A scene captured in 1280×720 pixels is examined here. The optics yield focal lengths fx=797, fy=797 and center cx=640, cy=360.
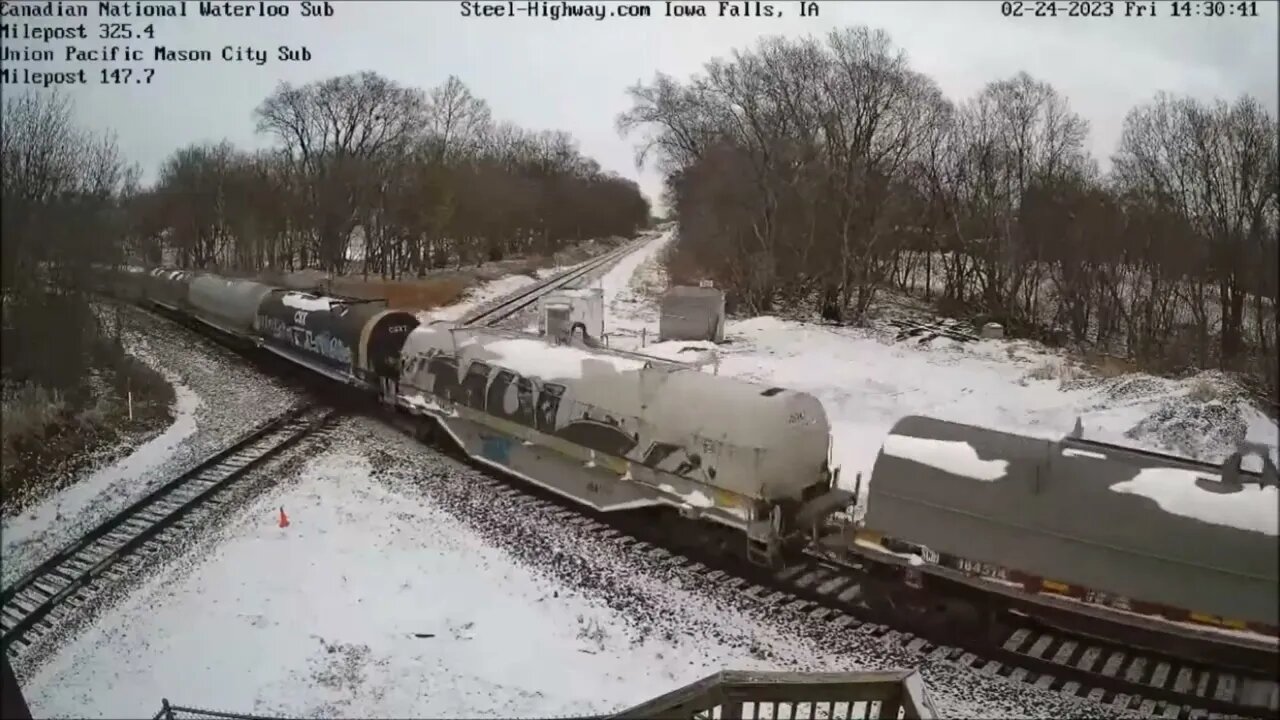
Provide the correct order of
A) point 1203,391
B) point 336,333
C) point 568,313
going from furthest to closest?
point 336,333 < point 568,313 < point 1203,391

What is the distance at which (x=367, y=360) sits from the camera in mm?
11055

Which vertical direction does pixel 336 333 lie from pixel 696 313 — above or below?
below

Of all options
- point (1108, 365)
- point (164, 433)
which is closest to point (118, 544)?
point (164, 433)

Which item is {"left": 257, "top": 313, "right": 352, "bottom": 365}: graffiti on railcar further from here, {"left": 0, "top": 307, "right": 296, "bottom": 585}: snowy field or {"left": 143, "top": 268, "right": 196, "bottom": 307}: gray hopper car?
{"left": 143, "top": 268, "right": 196, "bottom": 307}: gray hopper car

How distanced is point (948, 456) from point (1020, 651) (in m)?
1.48

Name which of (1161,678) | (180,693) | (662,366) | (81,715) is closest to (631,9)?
(662,366)

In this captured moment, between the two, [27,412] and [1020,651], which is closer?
[27,412]

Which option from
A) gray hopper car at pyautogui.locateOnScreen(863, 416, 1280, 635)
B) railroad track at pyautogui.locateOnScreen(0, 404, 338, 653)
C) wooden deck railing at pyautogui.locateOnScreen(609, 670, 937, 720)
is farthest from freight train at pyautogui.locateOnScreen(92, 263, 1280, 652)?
railroad track at pyautogui.locateOnScreen(0, 404, 338, 653)

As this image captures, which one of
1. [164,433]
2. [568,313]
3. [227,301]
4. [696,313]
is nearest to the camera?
[164,433]

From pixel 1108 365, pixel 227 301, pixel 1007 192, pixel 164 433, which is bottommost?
pixel 164 433

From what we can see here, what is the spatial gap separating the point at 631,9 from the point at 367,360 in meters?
7.70

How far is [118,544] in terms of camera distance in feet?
19.4

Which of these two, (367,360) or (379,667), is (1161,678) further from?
(367,360)

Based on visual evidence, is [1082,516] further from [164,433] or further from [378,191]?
[164,433]
